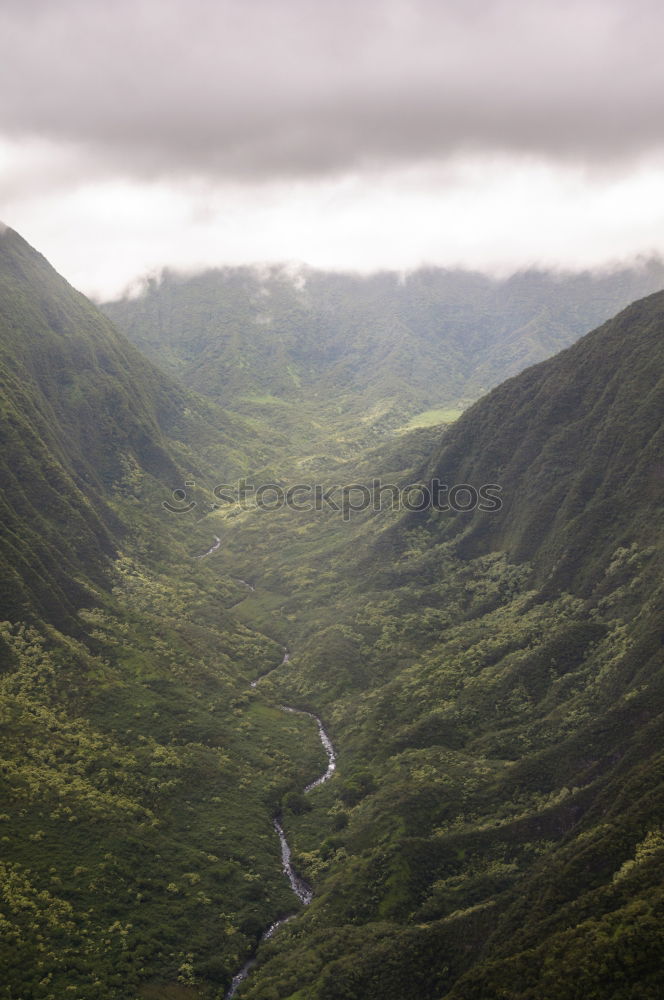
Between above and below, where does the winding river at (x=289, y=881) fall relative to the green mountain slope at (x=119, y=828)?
below

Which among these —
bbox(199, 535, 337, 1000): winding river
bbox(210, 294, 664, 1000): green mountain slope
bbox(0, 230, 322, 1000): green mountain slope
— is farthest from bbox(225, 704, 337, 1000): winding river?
bbox(210, 294, 664, 1000): green mountain slope

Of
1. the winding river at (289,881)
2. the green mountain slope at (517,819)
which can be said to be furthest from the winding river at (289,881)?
the green mountain slope at (517,819)

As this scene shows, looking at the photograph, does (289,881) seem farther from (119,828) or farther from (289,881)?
(119,828)

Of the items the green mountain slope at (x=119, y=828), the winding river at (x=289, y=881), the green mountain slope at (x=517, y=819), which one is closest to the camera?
the green mountain slope at (x=517, y=819)

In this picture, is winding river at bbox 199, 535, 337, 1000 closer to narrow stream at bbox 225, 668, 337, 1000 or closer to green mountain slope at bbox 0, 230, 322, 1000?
narrow stream at bbox 225, 668, 337, 1000

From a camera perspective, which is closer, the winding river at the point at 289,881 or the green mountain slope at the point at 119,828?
the green mountain slope at the point at 119,828

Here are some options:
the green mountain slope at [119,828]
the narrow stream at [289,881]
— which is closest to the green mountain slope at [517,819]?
the narrow stream at [289,881]

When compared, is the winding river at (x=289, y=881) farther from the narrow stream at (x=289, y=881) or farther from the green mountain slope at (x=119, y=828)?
the green mountain slope at (x=119, y=828)

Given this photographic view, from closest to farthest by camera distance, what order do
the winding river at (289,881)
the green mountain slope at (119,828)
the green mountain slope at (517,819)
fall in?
the green mountain slope at (517,819), the green mountain slope at (119,828), the winding river at (289,881)

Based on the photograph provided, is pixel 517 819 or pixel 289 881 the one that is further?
pixel 289 881

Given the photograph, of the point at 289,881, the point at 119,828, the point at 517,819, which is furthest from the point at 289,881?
the point at 517,819

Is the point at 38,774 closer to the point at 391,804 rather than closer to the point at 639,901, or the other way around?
the point at 391,804

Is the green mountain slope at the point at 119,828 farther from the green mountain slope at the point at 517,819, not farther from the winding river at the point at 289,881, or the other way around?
the green mountain slope at the point at 517,819
